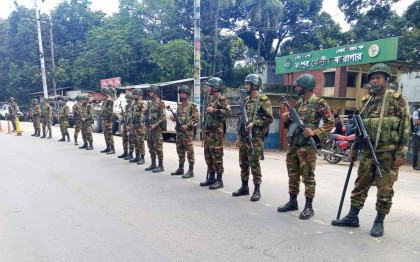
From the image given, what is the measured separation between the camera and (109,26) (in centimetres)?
3372

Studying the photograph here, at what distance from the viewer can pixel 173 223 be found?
4.34 meters

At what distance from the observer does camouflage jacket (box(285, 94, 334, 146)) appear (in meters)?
4.41

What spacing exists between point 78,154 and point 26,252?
6977 mm

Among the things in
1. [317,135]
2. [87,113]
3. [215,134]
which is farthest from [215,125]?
[87,113]

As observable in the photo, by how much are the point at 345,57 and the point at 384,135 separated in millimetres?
10300

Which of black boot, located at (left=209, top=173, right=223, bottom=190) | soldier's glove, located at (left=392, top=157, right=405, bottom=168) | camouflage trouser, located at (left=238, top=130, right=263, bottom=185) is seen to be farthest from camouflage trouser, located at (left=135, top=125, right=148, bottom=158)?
soldier's glove, located at (left=392, top=157, right=405, bottom=168)

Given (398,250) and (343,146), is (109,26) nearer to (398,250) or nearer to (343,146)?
(343,146)

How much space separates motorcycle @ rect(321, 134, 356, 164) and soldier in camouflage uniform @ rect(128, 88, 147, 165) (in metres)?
5.08

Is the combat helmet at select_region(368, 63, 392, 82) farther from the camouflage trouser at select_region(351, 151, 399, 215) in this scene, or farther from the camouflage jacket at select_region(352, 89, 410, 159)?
the camouflage trouser at select_region(351, 151, 399, 215)

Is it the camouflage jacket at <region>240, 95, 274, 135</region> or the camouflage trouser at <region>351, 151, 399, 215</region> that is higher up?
the camouflage jacket at <region>240, 95, 274, 135</region>

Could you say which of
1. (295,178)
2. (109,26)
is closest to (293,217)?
(295,178)

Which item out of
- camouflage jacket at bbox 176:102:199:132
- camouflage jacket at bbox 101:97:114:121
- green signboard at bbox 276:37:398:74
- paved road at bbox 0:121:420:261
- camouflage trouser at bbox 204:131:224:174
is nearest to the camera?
paved road at bbox 0:121:420:261

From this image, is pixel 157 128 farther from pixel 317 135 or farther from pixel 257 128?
pixel 317 135

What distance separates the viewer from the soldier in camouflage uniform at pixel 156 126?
7.68 metres
